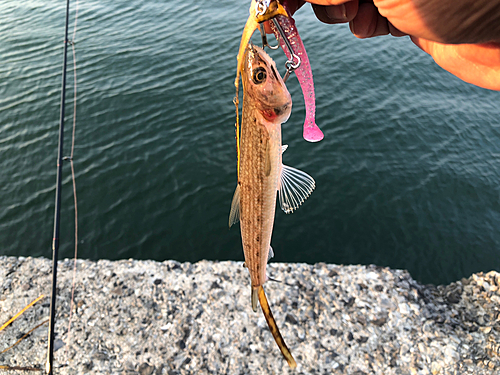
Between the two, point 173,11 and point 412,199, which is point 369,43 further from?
point 173,11

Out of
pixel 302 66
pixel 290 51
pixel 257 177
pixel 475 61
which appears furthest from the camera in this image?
pixel 475 61

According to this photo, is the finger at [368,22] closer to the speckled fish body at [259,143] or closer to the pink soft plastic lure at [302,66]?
the pink soft plastic lure at [302,66]

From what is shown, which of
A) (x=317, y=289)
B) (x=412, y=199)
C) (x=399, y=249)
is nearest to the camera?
(x=317, y=289)

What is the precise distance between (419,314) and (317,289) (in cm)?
171

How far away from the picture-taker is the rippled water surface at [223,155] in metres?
7.64

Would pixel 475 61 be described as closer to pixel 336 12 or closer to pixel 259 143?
pixel 336 12

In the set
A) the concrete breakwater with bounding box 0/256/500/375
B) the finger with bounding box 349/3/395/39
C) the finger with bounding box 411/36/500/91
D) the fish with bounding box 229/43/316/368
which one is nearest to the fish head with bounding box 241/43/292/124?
the fish with bounding box 229/43/316/368

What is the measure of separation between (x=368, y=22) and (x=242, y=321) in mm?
4609

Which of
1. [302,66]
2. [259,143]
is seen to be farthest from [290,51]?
[259,143]

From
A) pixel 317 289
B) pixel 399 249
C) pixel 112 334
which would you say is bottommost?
pixel 399 249

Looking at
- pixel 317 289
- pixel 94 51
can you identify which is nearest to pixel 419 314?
pixel 317 289

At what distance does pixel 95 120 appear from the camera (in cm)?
1102

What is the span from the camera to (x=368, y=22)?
105 inches

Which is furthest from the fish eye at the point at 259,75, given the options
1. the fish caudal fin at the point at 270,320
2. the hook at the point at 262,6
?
the fish caudal fin at the point at 270,320
